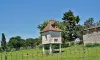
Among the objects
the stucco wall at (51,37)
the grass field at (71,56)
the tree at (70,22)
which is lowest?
the grass field at (71,56)

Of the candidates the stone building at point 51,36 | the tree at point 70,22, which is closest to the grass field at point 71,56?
the stone building at point 51,36

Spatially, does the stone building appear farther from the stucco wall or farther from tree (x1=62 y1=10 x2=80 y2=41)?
tree (x1=62 y1=10 x2=80 y2=41)

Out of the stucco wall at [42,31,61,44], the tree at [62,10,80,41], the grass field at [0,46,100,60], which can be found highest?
the tree at [62,10,80,41]

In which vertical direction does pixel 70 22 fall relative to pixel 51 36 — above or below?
above

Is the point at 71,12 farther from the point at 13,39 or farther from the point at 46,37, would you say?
the point at 13,39

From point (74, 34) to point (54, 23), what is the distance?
19551 mm

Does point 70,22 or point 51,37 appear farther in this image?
point 70,22

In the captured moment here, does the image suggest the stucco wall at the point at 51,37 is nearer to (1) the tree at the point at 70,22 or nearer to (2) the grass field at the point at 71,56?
(2) the grass field at the point at 71,56

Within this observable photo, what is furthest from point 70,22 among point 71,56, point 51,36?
point 71,56

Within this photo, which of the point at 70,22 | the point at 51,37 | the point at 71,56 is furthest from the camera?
the point at 70,22

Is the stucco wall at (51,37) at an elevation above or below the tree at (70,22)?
below

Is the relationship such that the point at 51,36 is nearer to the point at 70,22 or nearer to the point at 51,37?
the point at 51,37

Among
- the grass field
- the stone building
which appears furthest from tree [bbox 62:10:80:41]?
the grass field

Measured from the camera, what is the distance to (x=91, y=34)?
197 feet
